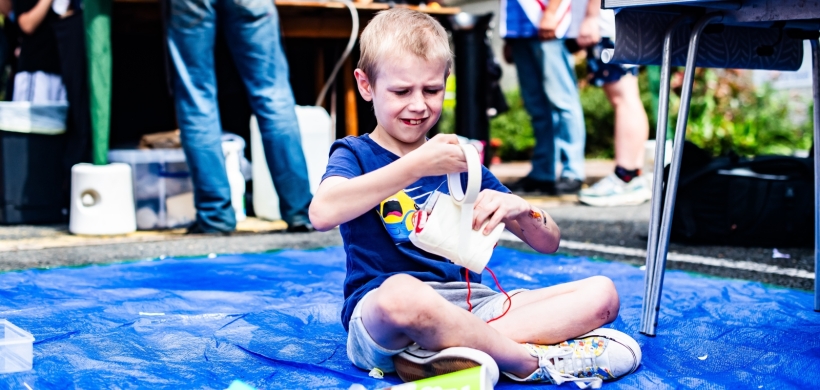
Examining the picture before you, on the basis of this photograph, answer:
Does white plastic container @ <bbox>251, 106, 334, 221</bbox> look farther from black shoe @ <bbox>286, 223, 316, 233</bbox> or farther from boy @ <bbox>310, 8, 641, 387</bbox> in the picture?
boy @ <bbox>310, 8, 641, 387</bbox>

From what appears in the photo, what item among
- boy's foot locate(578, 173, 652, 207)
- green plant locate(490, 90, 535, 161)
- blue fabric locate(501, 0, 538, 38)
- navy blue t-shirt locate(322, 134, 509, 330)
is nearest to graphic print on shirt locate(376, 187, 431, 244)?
navy blue t-shirt locate(322, 134, 509, 330)

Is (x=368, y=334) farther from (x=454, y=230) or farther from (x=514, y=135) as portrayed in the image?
(x=514, y=135)

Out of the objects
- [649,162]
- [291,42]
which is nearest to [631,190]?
[649,162]

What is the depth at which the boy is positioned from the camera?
5.02ft

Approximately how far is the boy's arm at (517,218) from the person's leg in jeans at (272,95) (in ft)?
7.33

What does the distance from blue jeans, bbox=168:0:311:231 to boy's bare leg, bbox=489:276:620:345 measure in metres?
2.31

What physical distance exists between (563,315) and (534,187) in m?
3.82

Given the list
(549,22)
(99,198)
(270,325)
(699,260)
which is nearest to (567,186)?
(549,22)

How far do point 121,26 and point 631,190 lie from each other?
2.96 meters

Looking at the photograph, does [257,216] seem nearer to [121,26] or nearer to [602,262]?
[121,26]

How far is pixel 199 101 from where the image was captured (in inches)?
148

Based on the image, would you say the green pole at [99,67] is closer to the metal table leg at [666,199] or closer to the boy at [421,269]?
the boy at [421,269]

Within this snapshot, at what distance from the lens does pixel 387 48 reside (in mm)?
1693

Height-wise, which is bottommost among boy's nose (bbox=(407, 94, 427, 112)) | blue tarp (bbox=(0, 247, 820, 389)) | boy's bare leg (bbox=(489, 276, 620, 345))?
blue tarp (bbox=(0, 247, 820, 389))
